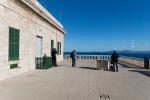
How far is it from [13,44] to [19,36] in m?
1.15

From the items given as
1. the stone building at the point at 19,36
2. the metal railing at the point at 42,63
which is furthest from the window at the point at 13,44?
the metal railing at the point at 42,63

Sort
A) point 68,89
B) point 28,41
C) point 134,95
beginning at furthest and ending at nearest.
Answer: point 28,41 < point 68,89 < point 134,95

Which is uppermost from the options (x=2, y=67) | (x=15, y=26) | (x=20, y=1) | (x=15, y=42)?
(x=20, y=1)

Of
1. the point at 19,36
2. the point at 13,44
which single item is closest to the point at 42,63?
the point at 19,36

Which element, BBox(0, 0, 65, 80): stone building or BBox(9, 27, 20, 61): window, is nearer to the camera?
BBox(0, 0, 65, 80): stone building

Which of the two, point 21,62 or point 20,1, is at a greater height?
point 20,1

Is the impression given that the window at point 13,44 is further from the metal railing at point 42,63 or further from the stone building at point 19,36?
the metal railing at point 42,63

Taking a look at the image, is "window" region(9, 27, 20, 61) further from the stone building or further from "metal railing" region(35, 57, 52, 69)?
"metal railing" region(35, 57, 52, 69)

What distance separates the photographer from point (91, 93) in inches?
344

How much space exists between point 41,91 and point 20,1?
695 cm

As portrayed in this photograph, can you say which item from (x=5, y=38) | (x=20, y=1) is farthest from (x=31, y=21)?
(x=5, y=38)

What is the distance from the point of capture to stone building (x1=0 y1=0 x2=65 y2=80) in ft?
38.6

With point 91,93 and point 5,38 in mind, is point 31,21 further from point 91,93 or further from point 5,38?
point 91,93

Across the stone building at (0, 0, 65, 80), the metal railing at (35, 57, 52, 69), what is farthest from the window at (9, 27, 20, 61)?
the metal railing at (35, 57, 52, 69)
